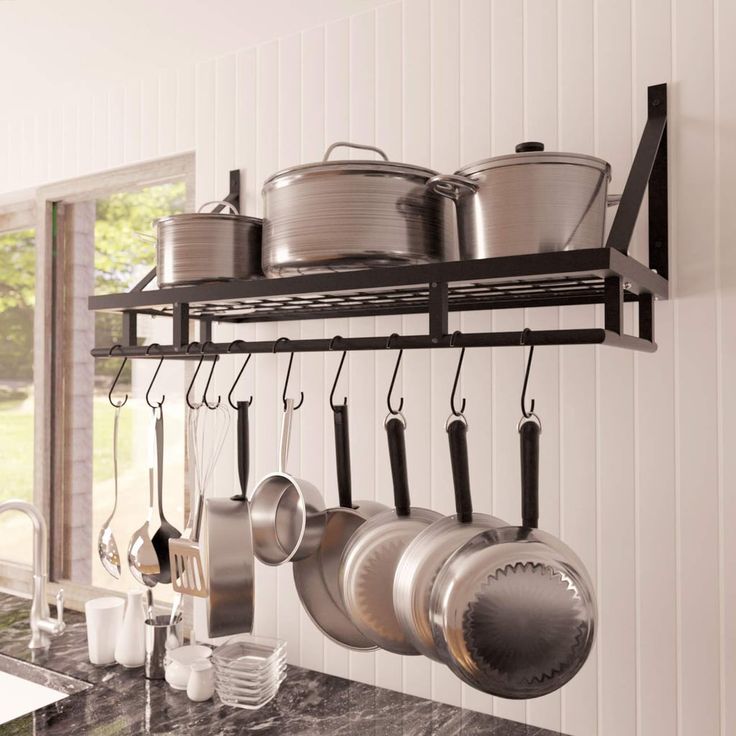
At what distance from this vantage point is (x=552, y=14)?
127cm

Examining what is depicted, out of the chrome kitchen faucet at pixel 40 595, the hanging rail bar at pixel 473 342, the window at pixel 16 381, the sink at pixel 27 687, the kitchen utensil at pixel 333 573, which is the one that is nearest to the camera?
the hanging rail bar at pixel 473 342

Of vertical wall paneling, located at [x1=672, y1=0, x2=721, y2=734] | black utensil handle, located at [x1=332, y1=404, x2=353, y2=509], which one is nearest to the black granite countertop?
vertical wall paneling, located at [x1=672, y1=0, x2=721, y2=734]

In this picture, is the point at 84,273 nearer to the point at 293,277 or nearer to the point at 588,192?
the point at 293,277

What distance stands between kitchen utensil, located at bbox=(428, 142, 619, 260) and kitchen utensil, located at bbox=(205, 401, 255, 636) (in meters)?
0.56

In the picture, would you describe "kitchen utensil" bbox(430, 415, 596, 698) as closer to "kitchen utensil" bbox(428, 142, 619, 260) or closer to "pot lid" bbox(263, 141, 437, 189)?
"kitchen utensil" bbox(428, 142, 619, 260)

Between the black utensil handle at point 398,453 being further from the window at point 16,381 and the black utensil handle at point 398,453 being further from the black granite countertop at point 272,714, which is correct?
the window at point 16,381

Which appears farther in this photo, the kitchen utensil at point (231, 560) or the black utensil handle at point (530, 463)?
the kitchen utensil at point (231, 560)

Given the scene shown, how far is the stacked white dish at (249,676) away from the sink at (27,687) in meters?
0.35

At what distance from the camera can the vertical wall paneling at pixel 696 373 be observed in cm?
113

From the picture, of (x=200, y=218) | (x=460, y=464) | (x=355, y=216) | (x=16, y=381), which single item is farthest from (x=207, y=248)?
(x=16, y=381)

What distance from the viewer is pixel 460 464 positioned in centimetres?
109

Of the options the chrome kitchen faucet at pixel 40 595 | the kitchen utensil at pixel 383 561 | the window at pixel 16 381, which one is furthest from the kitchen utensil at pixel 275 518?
the window at pixel 16 381

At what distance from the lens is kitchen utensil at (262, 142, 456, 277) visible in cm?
102

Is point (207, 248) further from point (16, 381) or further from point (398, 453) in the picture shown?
point (16, 381)
